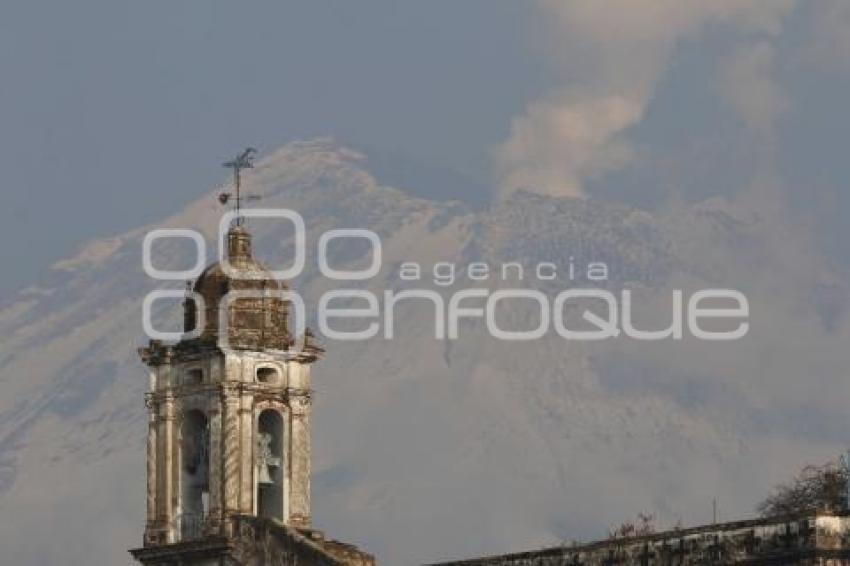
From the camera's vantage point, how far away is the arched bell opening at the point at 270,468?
111m

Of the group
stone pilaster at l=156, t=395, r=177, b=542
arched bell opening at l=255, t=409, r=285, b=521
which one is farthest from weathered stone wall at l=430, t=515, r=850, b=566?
stone pilaster at l=156, t=395, r=177, b=542

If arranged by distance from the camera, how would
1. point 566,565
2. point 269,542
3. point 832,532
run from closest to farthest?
1. point 832,532
2. point 566,565
3. point 269,542

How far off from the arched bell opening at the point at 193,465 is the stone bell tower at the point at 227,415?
0.03 m

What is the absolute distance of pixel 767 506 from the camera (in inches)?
5394

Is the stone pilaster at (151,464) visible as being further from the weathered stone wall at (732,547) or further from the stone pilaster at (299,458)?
the weathered stone wall at (732,547)

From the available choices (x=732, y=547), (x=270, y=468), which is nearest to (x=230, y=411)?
(x=270, y=468)

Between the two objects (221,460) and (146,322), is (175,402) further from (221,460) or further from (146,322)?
(146,322)

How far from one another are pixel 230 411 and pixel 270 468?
2.39m

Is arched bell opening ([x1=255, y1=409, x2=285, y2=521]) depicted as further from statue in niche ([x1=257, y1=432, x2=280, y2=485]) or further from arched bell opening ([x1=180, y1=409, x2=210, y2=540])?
arched bell opening ([x1=180, y1=409, x2=210, y2=540])

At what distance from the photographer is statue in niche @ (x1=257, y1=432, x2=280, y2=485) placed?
111000 mm

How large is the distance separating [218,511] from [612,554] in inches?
711

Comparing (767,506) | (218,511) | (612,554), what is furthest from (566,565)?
(767,506)


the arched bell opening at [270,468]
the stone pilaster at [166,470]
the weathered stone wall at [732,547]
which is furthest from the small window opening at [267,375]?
the weathered stone wall at [732,547]

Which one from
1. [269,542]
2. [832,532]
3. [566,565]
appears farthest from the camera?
[269,542]
